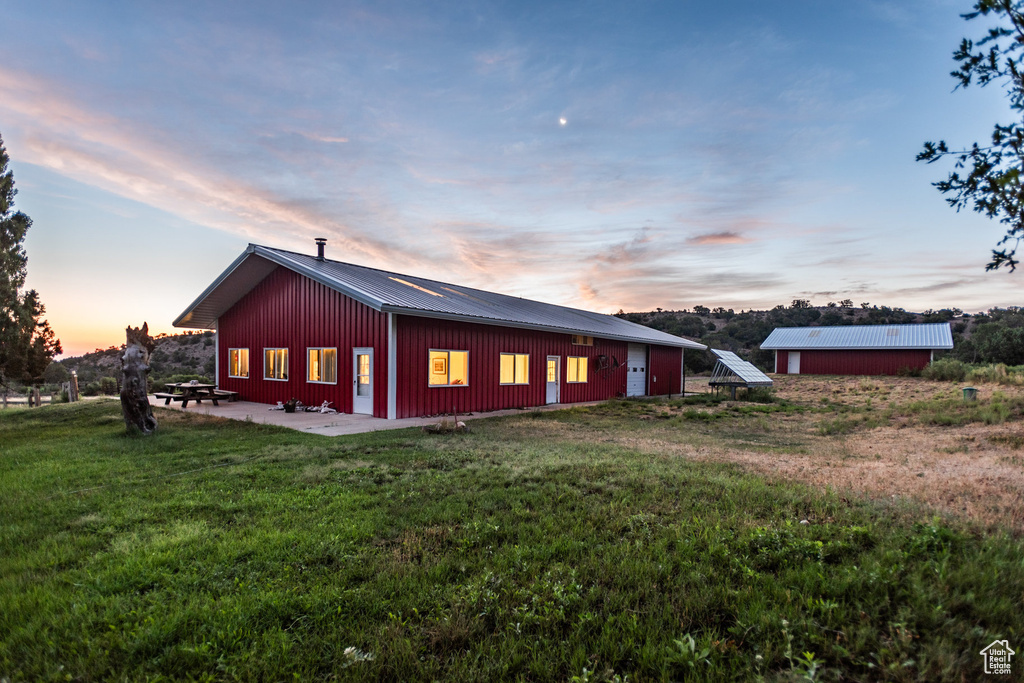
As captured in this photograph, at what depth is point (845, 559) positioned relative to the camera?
10.2 ft

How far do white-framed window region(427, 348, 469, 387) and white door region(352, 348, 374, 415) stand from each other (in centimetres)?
164

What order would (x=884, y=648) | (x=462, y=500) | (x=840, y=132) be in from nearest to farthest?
(x=884, y=648) < (x=462, y=500) < (x=840, y=132)

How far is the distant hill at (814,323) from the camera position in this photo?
36.5 metres

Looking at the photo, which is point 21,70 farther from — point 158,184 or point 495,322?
point 495,322

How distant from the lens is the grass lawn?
2.24 m

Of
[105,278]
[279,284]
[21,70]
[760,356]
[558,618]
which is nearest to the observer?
[558,618]

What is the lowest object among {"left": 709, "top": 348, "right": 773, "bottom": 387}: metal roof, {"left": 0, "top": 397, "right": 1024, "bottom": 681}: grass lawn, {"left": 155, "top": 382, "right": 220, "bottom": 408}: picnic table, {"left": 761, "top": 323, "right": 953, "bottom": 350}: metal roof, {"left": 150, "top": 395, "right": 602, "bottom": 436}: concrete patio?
{"left": 150, "top": 395, "right": 602, "bottom": 436}: concrete patio

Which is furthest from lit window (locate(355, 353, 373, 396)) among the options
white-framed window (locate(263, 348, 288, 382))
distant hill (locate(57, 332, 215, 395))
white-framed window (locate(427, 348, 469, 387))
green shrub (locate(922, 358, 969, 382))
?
green shrub (locate(922, 358, 969, 382))

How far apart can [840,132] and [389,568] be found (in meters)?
14.3

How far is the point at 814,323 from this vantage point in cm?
6047

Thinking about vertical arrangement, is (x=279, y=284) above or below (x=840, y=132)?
below

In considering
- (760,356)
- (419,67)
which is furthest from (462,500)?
(760,356)

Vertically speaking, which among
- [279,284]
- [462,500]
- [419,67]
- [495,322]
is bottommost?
[462,500]

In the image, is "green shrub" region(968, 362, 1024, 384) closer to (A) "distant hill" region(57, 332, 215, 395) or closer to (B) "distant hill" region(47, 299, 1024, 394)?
(B) "distant hill" region(47, 299, 1024, 394)
